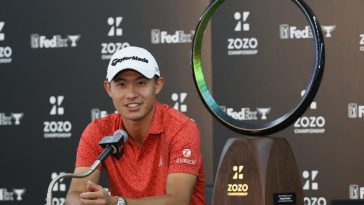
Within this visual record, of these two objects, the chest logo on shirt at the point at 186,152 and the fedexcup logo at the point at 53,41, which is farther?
the fedexcup logo at the point at 53,41

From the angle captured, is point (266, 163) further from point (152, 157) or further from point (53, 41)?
point (53, 41)

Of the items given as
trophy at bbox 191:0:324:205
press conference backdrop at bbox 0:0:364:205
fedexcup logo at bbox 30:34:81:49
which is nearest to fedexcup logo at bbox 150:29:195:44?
press conference backdrop at bbox 0:0:364:205

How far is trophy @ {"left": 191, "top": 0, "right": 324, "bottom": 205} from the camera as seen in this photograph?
256cm

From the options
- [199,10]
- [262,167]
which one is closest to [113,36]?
[199,10]

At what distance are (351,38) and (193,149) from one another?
2175 mm

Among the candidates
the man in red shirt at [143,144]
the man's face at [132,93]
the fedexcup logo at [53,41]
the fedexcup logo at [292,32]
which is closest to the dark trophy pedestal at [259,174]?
the man in red shirt at [143,144]

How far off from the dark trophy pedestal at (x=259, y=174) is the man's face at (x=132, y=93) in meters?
0.63

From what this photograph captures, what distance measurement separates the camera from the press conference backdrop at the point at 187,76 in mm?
5125

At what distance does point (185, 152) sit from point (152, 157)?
0.14m

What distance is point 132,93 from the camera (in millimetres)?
3172

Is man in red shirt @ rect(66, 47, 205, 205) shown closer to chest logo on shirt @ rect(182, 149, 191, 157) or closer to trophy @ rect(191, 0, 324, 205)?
chest logo on shirt @ rect(182, 149, 191, 157)

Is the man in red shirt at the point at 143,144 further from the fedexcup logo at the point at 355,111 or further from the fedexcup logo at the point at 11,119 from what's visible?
the fedexcup logo at the point at 11,119

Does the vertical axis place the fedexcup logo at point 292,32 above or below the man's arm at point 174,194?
above

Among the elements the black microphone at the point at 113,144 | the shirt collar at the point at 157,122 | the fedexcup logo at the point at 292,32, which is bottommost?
the black microphone at the point at 113,144
